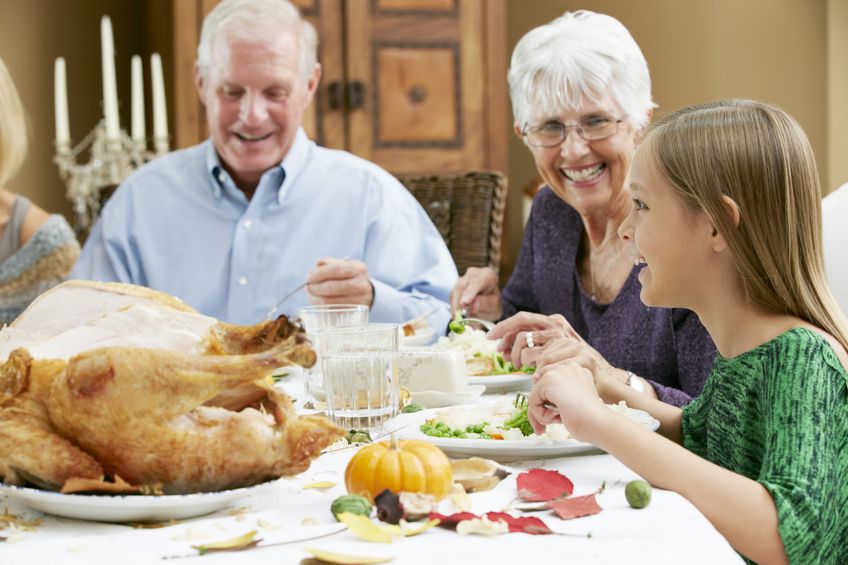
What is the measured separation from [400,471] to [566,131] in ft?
4.25

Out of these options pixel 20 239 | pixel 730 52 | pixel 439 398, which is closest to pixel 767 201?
pixel 439 398

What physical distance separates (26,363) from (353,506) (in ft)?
1.06

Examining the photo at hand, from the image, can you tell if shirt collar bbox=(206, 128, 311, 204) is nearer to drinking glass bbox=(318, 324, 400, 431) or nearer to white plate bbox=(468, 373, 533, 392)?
white plate bbox=(468, 373, 533, 392)

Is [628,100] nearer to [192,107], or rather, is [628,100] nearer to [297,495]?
[297,495]

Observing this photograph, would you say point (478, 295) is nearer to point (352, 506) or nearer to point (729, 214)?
point (729, 214)

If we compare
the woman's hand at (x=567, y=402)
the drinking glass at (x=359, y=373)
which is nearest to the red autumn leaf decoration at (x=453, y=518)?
the woman's hand at (x=567, y=402)

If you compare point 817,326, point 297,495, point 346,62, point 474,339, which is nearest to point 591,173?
point 474,339

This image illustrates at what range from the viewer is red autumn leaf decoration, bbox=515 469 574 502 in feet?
3.14

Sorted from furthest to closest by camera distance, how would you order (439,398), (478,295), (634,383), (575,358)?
(478,295) → (634,383) → (439,398) → (575,358)

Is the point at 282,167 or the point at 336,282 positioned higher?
the point at 282,167

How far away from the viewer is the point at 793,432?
1.09m

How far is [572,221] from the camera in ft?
7.68

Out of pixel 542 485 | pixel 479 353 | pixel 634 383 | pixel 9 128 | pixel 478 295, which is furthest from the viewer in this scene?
pixel 9 128

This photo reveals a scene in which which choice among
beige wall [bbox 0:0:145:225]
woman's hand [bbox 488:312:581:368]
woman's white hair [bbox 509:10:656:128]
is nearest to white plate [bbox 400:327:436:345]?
woman's hand [bbox 488:312:581:368]
